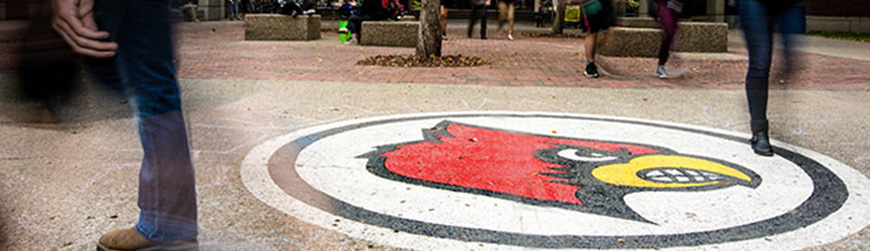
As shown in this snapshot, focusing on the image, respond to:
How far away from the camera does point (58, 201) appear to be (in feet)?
11.0

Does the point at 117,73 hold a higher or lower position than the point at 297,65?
higher

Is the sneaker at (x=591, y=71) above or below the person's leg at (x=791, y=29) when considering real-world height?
below

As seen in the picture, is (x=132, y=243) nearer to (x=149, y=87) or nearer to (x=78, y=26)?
(x=149, y=87)

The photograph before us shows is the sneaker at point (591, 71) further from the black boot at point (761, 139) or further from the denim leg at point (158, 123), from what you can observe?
the denim leg at point (158, 123)

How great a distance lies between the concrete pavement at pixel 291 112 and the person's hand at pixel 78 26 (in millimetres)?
449

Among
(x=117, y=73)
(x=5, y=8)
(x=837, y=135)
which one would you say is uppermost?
(x=5, y=8)

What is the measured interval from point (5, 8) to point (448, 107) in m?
4.54

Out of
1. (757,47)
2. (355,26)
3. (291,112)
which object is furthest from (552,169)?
(355,26)

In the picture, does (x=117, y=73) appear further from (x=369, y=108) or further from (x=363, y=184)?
(x=369, y=108)

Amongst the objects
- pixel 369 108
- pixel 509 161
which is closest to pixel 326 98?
pixel 369 108

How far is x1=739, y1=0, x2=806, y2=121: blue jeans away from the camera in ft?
15.0

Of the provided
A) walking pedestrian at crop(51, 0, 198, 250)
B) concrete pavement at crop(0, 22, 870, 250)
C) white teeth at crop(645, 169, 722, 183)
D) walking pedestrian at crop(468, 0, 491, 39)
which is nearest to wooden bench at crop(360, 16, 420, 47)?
walking pedestrian at crop(468, 0, 491, 39)

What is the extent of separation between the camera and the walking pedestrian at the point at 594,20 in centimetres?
718

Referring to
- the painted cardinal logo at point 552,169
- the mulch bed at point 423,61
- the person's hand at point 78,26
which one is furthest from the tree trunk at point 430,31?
the person's hand at point 78,26
